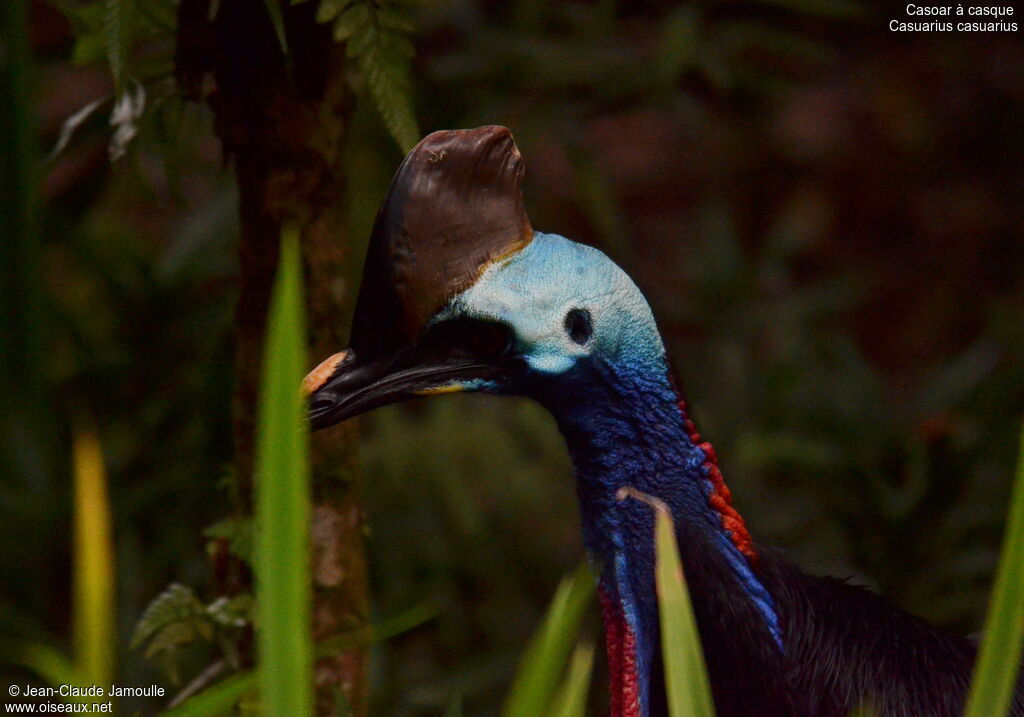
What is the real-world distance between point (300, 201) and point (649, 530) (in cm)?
53

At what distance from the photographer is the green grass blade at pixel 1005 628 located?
92cm

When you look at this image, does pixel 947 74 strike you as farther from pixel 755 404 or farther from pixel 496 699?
pixel 496 699

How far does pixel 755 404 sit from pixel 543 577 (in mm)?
549

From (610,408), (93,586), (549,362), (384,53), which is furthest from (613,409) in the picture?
(93,586)

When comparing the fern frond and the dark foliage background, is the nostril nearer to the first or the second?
the fern frond

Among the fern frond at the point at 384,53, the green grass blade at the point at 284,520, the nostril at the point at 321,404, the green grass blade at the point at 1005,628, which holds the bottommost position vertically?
the green grass blade at the point at 1005,628

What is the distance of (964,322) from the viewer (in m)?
4.32

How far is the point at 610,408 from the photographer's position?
1.46 m

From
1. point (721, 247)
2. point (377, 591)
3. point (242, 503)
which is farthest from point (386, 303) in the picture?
point (721, 247)

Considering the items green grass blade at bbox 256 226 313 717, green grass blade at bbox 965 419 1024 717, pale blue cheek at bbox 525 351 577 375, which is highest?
pale blue cheek at bbox 525 351 577 375

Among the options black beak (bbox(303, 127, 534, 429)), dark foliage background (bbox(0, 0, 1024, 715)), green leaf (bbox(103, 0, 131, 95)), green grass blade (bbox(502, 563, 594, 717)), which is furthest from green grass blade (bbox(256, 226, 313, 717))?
dark foliage background (bbox(0, 0, 1024, 715))

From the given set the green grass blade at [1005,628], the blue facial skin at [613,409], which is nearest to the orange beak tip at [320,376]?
the blue facial skin at [613,409]

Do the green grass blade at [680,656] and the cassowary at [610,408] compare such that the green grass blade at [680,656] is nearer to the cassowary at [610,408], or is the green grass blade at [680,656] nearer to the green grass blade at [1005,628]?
the green grass blade at [1005,628]

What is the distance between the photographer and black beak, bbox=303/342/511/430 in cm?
136
